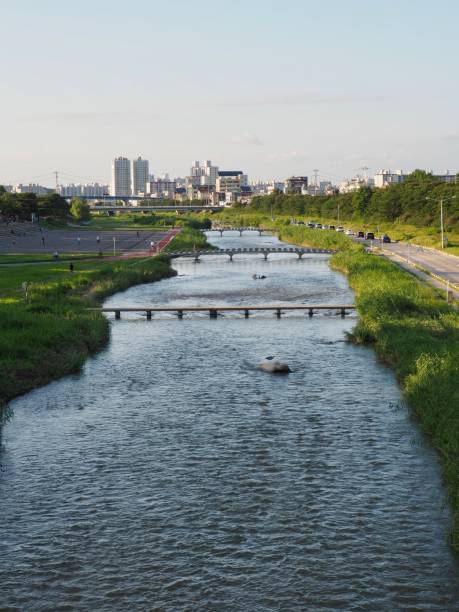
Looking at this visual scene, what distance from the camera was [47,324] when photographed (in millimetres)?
50500

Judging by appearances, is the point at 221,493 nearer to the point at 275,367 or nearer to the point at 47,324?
the point at 275,367

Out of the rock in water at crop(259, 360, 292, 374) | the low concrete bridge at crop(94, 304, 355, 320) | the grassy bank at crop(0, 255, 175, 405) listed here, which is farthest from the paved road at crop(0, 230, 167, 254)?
the rock in water at crop(259, 360, 292, 374)

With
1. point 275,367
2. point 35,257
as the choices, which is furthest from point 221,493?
point 35,257

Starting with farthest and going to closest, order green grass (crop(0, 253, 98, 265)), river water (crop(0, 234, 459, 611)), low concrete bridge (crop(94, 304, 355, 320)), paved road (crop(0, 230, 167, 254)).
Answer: paved road (crop(0, 230, 167, 254)) → green grass (crop(0, 253, 98, 265)) → low concrete bridge (crop(94, 304, 355, 320)) → river water (crop(0, 234, 459, 611))

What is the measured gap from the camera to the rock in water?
1766 inches

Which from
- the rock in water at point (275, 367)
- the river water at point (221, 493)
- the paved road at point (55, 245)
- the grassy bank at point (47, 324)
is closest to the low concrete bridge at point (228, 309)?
the grassy bank at point (47, 324)

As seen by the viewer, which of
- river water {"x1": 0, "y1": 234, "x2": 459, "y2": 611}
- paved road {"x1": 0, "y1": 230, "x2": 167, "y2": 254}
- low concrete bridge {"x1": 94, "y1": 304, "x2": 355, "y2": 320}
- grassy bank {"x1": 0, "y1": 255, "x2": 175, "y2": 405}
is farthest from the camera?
paved road {"x1": 0, "y1": 230, "x2": 167, "y2": 254}

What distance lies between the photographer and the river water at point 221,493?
21609 mm

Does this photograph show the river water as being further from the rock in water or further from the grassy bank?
the grassy bank

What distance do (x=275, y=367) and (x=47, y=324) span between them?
607 inches

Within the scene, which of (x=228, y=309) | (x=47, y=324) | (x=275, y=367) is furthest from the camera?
(x=228, y=309)

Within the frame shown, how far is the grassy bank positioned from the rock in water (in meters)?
11.1

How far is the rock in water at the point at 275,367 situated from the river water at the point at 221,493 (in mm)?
619

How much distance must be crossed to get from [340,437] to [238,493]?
732 centimetres
